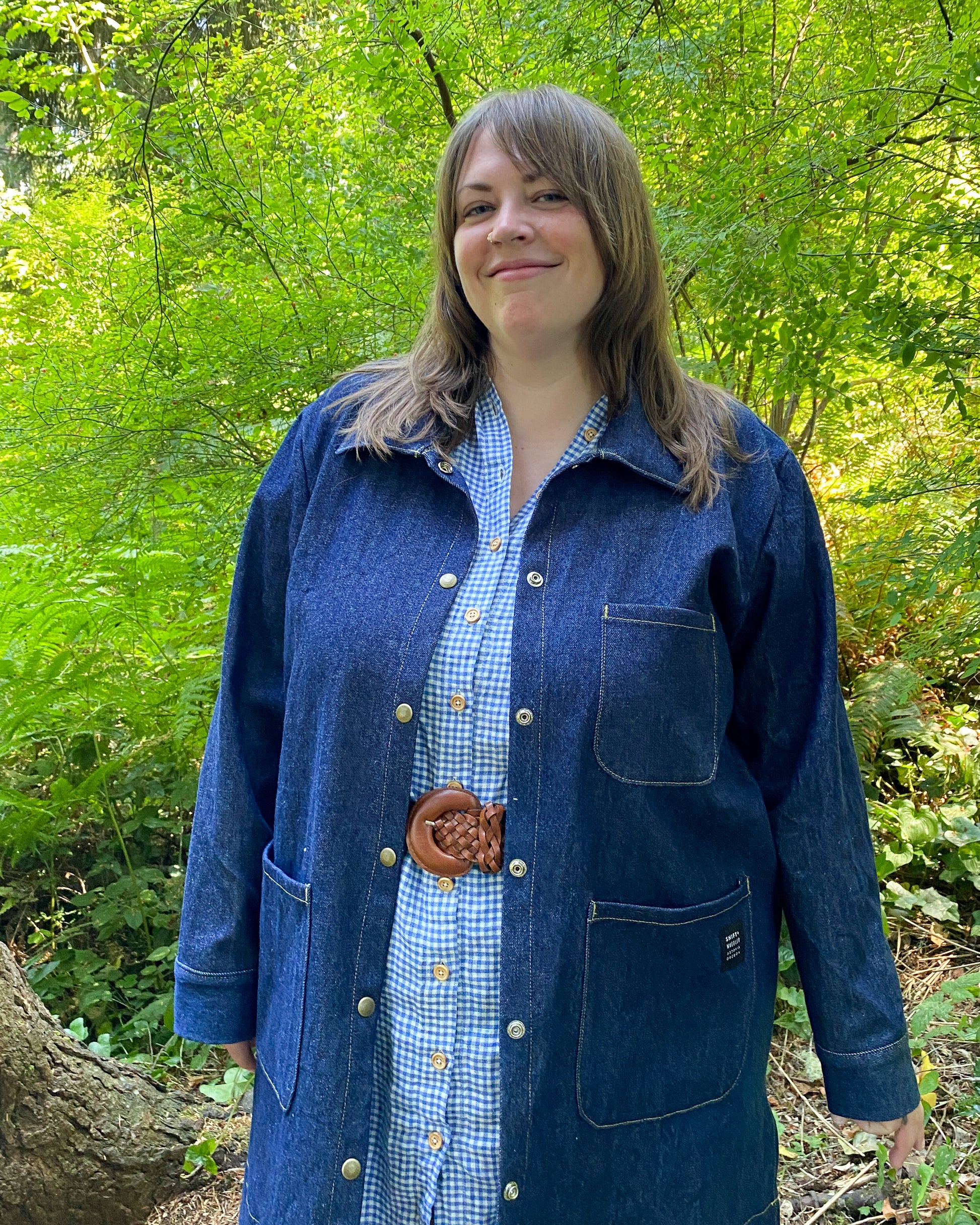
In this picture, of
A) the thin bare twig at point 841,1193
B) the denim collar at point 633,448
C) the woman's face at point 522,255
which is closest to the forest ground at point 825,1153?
the thin bare twig at point 841,1193

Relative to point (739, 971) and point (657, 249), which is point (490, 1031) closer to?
point (739, 971)

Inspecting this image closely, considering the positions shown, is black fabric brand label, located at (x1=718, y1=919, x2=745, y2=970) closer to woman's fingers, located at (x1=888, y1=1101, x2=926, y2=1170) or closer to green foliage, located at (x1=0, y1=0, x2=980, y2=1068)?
woman's fingers, located at (x1=888, y1=1101, x2=926, y2=1170)

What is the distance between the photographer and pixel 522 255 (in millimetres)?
1254

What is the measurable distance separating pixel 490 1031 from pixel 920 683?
2.58 meters

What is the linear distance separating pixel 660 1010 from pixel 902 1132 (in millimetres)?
453

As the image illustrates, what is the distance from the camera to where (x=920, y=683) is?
323cm

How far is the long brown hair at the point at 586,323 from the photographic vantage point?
4.16ft

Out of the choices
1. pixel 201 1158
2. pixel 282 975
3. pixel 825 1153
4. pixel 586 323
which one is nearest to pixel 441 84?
pixel 586 323

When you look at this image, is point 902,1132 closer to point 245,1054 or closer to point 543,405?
point 245,1054

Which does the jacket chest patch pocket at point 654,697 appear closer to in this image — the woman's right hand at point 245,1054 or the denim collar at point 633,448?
the denim collar at point 633,448

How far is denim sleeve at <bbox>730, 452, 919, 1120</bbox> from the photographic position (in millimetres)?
1264

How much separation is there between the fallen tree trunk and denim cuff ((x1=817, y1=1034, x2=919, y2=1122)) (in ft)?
4.68

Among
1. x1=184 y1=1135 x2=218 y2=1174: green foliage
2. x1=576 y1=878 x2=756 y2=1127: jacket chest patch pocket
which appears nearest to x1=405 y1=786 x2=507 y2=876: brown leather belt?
x1=576 y1=878 x2=756 y2=1127: jacket chest patch pocket

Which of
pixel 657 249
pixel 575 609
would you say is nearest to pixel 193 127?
pixel 657 249
